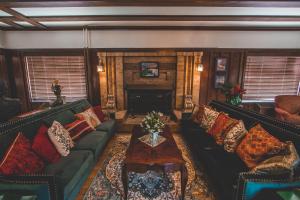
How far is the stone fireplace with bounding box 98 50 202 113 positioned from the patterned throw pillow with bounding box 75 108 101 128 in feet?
4.93

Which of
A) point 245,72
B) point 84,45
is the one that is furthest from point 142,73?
point 245,72

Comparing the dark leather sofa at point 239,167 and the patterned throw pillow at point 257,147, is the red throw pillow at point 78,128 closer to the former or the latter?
the dark leather sofa at point 239,167

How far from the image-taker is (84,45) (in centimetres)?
490

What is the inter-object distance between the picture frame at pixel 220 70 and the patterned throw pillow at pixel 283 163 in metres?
3.63

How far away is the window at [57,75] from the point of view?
511cm

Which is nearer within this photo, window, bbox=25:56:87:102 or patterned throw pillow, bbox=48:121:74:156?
patterned throw pillow, bbox=48:121:74:156

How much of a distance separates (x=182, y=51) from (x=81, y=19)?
2.84 metres

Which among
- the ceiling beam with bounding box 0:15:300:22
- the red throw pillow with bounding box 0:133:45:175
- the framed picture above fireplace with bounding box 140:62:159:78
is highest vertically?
the ceiling beam with bounding box 0:15:300:22

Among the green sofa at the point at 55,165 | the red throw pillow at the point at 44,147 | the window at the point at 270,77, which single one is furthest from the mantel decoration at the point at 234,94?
the red throw pillow at the point at 44,147

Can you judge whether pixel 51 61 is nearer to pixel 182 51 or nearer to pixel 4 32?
pixel 4 32

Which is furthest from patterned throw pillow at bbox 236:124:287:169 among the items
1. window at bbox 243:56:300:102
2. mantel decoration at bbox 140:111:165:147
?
window at bbox 243:56:300:102

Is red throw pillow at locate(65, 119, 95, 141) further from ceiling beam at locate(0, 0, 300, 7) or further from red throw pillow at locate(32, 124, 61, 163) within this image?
ceiling beam at locate(0, 0, 300, 7)

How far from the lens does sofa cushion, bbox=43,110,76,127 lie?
245 cm

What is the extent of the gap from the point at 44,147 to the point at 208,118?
269cm
